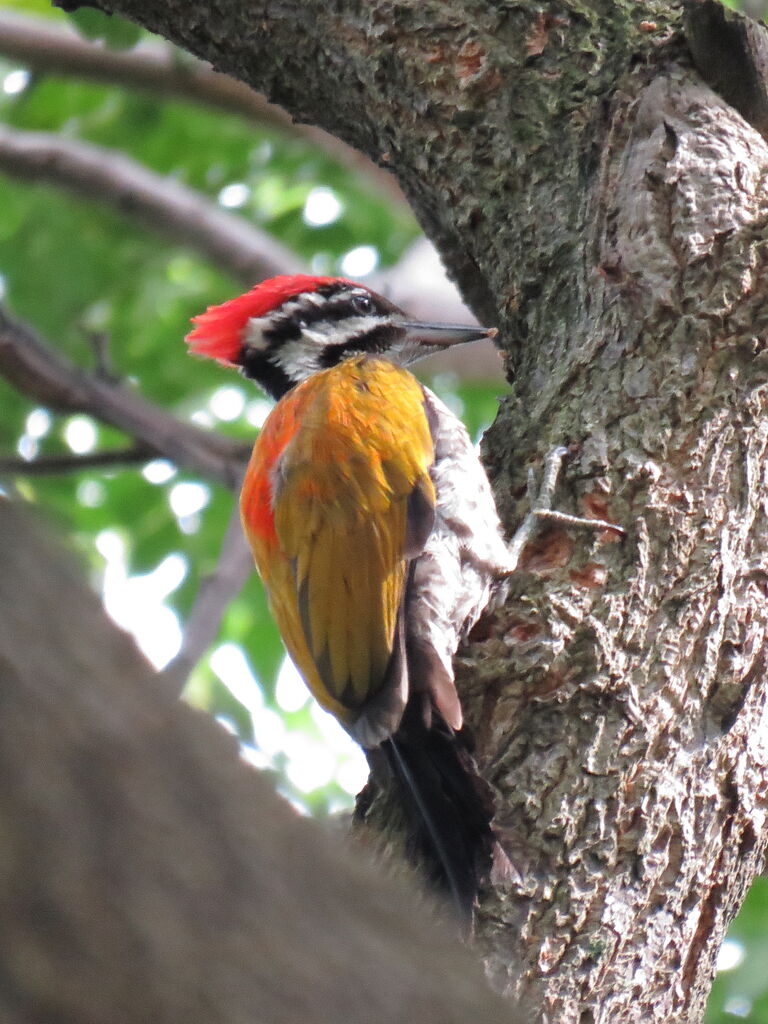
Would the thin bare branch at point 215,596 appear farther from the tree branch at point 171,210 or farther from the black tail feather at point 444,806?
the tree branch at point 171,210

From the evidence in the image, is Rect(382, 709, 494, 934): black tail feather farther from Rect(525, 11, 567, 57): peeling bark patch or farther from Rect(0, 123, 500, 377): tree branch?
Rect(0, 123, 500, 377): tree branch

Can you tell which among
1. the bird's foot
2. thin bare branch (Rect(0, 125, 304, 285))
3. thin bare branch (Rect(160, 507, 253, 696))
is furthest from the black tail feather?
thin bare branch (Rect(0, 125, 304, 285))

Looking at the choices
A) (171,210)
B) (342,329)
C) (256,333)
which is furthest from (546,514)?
(171,210)

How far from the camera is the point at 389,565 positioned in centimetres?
320

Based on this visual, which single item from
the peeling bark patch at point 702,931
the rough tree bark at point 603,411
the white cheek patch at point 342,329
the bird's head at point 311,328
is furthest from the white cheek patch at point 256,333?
the peeling bark patch at point 702,931

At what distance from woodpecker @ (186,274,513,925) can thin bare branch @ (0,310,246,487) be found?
963mm

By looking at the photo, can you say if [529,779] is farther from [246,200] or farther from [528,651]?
[246,200]

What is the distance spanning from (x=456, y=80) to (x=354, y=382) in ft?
3.07

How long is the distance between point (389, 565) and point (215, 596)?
3.70 ft

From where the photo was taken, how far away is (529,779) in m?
2.42

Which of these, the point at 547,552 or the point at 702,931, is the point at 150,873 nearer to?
the point at 702,931

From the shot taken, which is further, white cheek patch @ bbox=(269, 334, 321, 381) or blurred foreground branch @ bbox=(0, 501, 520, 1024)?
white cheek patch @ bbox=(269, 334, 321, 381)

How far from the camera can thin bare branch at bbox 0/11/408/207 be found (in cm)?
600

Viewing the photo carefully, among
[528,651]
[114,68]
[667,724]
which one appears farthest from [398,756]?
[114,68]
